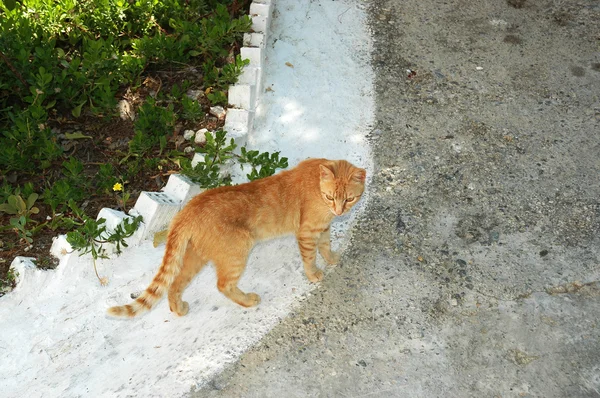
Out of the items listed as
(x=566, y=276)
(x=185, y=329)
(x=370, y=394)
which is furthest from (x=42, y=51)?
(x=566, y=276)

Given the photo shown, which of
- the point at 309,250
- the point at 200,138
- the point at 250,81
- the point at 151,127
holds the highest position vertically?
the point at 250,81

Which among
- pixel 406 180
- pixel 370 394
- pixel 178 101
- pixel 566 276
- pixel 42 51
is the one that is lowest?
pixel 370 394

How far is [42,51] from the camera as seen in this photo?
4.88m

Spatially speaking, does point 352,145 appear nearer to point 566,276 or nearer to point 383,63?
point 383,63

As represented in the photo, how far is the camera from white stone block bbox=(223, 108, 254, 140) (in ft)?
16.1

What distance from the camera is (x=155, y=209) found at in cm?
423

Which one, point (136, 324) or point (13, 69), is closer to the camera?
point (136, 324)

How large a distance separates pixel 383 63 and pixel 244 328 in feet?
10.7

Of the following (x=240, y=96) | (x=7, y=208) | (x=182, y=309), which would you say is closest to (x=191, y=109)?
(x=240, y=96)

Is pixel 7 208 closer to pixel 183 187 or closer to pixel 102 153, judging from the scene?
pixel 102 153

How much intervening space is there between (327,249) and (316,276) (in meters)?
0.22

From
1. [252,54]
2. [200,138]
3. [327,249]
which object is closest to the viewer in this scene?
[327,249]

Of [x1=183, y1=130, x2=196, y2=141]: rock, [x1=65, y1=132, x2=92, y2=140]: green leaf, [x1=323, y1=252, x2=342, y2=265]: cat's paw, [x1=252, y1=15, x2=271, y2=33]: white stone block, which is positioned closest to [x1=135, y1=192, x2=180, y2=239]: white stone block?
[x1=183, y1=130, x2=196, y2=141]: rock

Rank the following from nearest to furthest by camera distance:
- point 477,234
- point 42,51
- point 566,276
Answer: point 566,276 < point 477,234 < point 42,51
